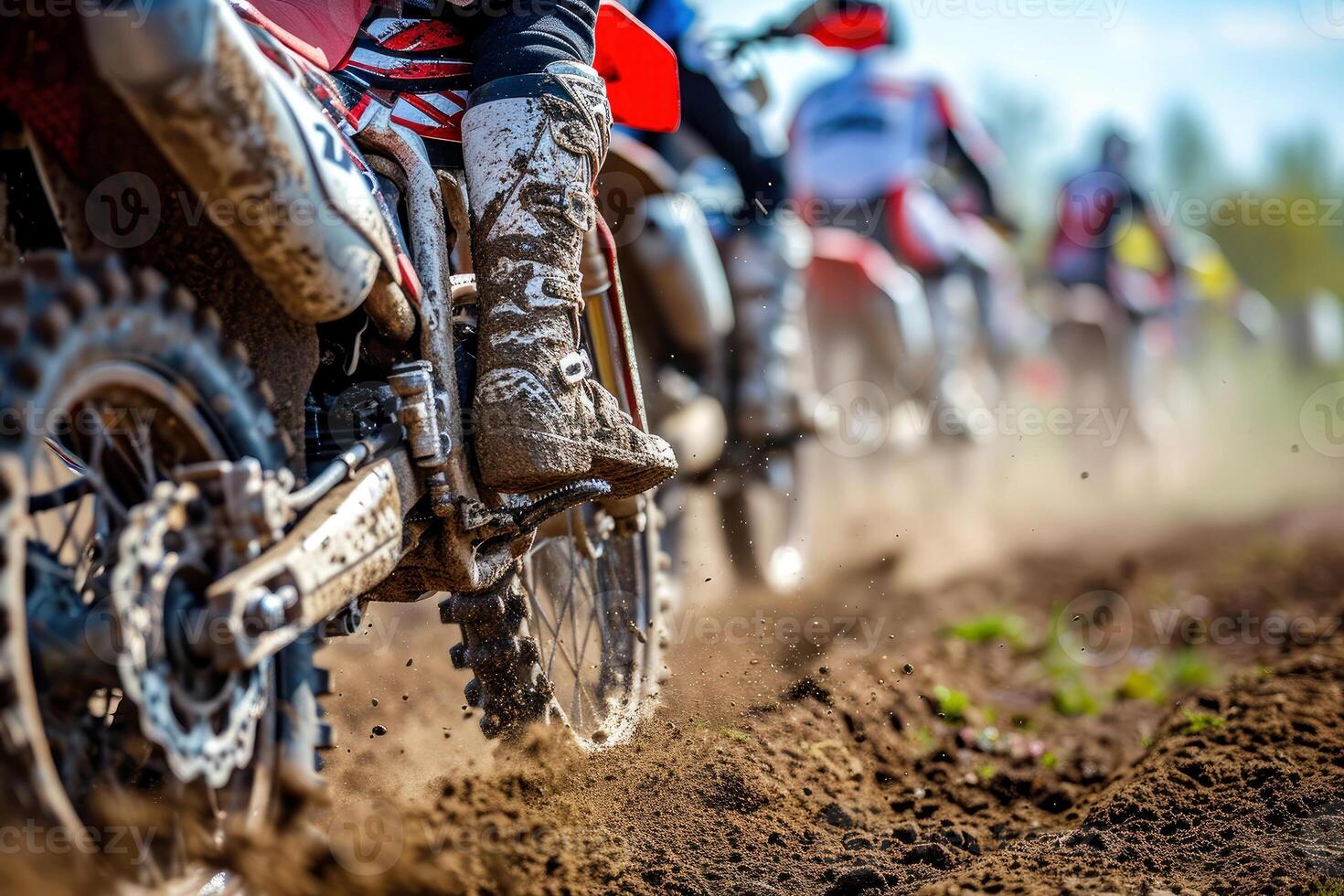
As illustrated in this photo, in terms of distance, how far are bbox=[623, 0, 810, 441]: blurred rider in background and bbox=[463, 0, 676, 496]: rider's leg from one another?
3.94 meters

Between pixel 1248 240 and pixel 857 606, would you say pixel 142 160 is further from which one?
pixel 1248 240

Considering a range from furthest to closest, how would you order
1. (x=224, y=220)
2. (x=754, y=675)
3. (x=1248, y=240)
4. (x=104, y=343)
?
(x=1248, y=240) → (x=754, y=675) → (x=224, y=220) → (x=104, y=343)

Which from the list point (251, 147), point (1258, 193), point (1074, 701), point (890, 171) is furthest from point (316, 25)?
point (1258, 193)

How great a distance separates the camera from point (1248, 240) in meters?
37.0

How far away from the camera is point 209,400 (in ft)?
6.13

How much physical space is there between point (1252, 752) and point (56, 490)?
2974 millimetres

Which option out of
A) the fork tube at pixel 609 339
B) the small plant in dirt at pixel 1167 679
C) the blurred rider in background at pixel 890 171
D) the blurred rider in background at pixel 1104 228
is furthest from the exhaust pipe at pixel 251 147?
the blurred rider in background at pixel 1104 228

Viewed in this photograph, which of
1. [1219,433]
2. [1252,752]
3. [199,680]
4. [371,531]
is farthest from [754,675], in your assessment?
[1219,433]

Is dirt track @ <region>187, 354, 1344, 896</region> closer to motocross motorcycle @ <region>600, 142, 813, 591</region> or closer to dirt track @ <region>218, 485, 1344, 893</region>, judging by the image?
dirt track @ <region>218, 485, 1344, 893</region>

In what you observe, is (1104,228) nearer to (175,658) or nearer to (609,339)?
(609,339)

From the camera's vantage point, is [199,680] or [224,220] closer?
[199,680]

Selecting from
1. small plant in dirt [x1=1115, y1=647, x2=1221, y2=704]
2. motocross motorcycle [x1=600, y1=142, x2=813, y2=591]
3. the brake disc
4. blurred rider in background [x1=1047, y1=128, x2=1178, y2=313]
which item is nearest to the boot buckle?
the brake disc

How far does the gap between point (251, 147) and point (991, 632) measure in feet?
15.7

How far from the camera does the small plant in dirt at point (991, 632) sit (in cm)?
596
